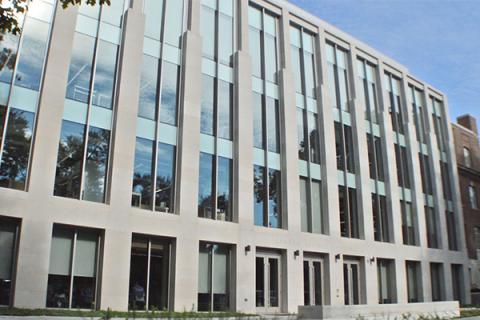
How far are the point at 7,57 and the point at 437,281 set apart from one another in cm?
2977

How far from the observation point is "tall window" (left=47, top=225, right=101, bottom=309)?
1722 centimetres

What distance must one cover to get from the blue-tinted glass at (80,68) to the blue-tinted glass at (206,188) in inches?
237

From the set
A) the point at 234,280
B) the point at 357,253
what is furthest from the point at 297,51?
the point at 234,280

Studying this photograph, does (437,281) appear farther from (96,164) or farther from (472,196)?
(96,164)

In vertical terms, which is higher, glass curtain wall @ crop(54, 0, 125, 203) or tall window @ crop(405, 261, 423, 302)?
glass curtain wall @ crop(54, 0, 125, 203)

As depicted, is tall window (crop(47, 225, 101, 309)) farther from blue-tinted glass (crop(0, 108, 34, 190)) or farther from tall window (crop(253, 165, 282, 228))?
tall window (crop(253, 165, 282, 228))

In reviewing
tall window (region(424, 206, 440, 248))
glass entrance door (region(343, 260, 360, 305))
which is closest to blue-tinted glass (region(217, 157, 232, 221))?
glass entrance door (region(343, 260, 360, 305))

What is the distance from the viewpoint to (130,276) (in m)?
19.0

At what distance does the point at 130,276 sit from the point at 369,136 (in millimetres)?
19001

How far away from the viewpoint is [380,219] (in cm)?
3008

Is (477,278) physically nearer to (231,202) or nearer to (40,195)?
(231,202)

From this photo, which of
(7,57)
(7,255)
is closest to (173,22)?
(7,57)

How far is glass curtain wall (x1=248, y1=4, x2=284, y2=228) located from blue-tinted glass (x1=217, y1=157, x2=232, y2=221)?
5.24 ft

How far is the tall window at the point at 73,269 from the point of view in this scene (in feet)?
56.5
